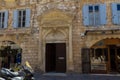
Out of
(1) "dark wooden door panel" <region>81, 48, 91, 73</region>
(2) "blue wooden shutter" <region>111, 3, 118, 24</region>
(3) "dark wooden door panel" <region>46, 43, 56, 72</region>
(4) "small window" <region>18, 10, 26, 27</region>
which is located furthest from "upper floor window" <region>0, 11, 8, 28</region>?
(2) "blue wooden shutter" <region>111, 3, 118, 24</region>

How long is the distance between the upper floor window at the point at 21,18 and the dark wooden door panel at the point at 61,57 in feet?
11.0

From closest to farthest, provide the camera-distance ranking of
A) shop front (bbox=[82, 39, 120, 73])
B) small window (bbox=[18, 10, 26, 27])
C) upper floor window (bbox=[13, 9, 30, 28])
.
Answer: shop front (bbox=[82, 39, 120, 73]) < upper floor window (bbox=[13, 9, 30, 28]) < small window (bbox=[18, 10, 26, 27])

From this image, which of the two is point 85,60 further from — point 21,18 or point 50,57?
point 21,18

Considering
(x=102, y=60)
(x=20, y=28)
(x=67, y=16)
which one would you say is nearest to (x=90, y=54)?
(x=102, y=60)

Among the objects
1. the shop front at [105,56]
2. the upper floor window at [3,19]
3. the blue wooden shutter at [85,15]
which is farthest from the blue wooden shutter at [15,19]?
the shop front at [105,56]

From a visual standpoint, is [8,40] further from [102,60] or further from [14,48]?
[102,60]

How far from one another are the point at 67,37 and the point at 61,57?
1.78 meters

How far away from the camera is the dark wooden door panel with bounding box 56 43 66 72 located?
18.5 m

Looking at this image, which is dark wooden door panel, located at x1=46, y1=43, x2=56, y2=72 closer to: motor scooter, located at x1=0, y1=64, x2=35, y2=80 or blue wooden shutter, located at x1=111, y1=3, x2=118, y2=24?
blue wooden shutter, located at x1=111, y1=3, x2=118, y2=24

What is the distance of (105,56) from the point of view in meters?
18.3

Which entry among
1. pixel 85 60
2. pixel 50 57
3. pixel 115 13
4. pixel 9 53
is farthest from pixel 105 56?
pixel 9 53

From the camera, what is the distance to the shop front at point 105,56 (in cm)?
1802

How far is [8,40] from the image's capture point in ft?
65.0

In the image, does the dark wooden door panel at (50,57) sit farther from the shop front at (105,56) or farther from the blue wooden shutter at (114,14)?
the blue wooden shutter at (114,14)
